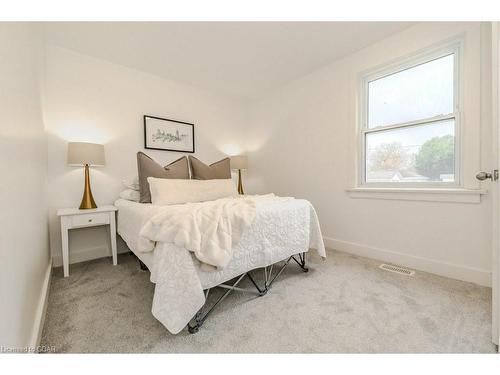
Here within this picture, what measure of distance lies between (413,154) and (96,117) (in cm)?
347

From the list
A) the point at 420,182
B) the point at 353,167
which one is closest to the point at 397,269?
the point at 420,182

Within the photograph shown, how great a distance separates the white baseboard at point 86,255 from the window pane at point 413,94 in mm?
3412

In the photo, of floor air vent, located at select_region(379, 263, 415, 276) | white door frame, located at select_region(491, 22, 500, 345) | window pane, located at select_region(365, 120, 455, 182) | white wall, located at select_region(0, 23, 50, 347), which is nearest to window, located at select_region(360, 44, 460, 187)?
window pane, located at select_region(365, 120, 455, 182)

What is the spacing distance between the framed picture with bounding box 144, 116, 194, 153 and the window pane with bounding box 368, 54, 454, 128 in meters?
2.41

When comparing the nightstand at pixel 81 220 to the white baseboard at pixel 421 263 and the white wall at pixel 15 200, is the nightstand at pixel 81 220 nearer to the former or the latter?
the white wall at pixel 15 200

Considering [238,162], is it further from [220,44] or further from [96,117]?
[96,117]

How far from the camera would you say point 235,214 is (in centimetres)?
144

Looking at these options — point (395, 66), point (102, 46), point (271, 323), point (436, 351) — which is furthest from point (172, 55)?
point (436, 351)

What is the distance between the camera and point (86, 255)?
8.10 ft


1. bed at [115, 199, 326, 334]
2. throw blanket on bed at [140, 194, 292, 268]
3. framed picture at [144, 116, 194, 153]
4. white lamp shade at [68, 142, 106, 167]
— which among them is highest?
framed picture at [144, 116, 194, 153]

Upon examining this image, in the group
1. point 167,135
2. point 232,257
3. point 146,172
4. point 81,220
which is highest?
point 167,135

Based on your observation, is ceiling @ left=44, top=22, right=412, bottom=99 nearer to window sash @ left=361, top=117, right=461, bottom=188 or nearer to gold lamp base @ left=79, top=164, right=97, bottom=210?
window sash @ left=361, top=117, right=461, bottom=188

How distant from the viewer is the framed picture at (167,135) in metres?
2.87

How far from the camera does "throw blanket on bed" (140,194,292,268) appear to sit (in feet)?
4.02
